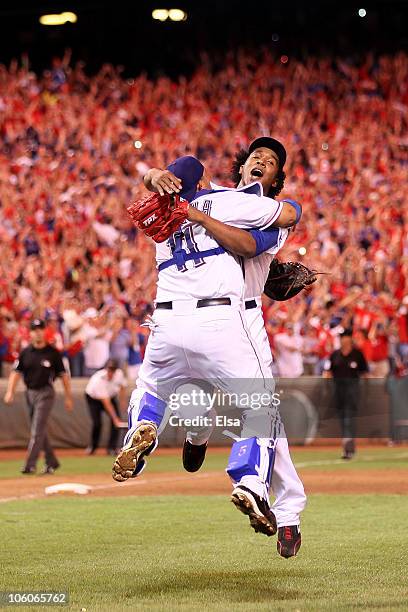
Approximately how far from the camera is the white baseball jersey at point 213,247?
6.21 meters

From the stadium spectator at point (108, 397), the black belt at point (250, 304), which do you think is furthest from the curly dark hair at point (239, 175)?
the stadium spectator at point (108, 397)

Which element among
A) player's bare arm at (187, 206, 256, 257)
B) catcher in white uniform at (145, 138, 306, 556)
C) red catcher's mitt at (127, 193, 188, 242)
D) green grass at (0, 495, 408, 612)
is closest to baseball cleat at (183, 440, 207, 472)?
catcher in white uniform at (145, 138, 306, 556)

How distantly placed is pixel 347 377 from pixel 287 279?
36.7 ft

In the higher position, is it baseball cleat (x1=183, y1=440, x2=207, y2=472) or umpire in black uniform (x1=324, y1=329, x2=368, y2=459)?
baseball cleat (x1=183, y1=440, x2=207, y2=472)

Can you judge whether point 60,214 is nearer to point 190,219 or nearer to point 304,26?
point 304,26

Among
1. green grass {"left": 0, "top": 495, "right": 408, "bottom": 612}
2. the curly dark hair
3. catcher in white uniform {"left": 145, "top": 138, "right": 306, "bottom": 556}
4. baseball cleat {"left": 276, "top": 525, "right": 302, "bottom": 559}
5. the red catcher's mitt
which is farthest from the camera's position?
the curly dark hair

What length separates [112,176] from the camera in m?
26.8

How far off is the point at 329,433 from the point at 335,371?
5.89 feet

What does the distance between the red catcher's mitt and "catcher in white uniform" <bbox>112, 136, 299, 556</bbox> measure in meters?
0.08

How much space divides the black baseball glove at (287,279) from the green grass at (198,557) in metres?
1.82

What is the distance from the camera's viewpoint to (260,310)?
6.54 meters

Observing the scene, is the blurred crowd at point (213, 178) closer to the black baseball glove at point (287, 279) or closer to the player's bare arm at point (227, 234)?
the black baseball glove at point (287, 279)

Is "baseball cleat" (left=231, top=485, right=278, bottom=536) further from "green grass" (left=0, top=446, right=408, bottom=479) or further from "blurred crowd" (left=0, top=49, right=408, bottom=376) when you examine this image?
"blurred crowd" (left=0, top=49, right=408, bottom=376)

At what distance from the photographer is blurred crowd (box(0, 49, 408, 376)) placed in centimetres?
2056
